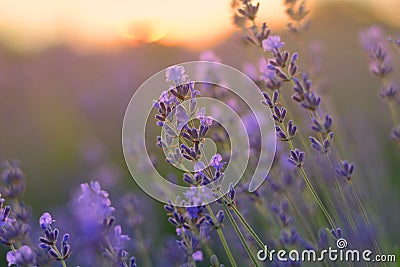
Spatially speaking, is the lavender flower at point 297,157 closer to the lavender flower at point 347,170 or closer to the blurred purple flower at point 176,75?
the lavender flower at point 347,170

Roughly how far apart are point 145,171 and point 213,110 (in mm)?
603

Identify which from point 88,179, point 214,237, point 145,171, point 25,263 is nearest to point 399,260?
point 25,263

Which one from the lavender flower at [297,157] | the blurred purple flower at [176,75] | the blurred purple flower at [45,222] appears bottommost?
the blurred purple flower at [45,222]

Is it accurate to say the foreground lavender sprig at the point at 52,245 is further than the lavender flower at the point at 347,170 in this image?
No

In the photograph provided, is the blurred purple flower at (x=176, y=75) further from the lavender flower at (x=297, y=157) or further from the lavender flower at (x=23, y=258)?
the lavender flower at (x=23, y=258)

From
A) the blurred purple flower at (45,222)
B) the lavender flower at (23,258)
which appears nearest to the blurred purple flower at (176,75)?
the blurred purple flower at (45,222)

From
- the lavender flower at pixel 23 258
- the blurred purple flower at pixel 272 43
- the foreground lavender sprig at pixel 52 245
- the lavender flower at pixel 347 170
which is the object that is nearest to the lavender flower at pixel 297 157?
the lavender flower at pixel 347 170

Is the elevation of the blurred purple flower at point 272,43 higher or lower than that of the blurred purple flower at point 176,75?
higher

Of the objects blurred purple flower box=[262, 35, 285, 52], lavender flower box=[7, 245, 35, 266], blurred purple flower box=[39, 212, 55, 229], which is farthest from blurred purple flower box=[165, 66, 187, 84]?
lavender flower box=[7, 245, 35, 266]

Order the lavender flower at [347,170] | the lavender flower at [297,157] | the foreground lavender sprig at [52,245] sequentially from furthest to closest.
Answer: the lavender flower at [347,170]
the lavender flower at [297,157]
the foreground lavender sprig at [52,245]

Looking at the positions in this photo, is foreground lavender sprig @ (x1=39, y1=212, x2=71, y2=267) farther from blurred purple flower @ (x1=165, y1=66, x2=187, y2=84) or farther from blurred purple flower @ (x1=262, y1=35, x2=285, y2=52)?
blurred purple flower @ (x1=262, y1=35, x2=285, y2=52)

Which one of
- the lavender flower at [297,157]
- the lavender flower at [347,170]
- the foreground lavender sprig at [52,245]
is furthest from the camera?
the lavender flower at [347,170]

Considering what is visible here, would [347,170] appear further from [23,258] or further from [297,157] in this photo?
[23,258]

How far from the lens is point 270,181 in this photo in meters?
2.56
